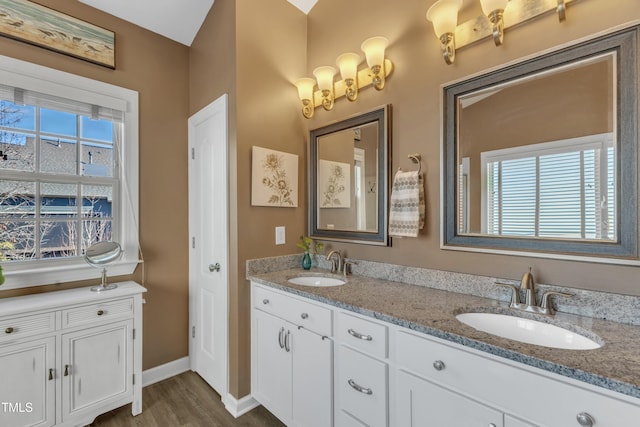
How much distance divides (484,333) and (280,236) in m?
1.49

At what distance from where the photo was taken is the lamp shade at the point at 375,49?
5.67 ft

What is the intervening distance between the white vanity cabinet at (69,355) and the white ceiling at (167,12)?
78.1 inches

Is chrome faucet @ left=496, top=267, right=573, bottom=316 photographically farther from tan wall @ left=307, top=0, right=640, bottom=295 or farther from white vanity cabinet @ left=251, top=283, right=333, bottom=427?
white vanity cabinet @ left=251, top=283, right=333, bottom=427

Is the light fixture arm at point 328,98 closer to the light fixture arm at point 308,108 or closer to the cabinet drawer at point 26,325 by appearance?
the light fixture arm at point 308,108

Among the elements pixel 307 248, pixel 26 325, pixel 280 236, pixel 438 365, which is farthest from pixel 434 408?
pixel 26 325

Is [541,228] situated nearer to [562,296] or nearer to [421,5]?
[562,296]

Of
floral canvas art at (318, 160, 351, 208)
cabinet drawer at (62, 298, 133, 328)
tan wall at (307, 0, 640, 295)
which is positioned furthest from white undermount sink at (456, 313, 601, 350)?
cabinet drawer at (62, 298, 133, 328)

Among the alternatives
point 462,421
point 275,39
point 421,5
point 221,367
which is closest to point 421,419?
point 462,421

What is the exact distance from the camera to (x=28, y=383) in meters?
1.60

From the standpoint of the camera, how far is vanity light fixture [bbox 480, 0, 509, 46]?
51.4 inches

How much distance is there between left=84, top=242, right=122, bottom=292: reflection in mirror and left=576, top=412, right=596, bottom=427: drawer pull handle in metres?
2.42

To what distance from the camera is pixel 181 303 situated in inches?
98.4

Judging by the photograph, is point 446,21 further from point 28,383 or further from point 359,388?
point 28,383

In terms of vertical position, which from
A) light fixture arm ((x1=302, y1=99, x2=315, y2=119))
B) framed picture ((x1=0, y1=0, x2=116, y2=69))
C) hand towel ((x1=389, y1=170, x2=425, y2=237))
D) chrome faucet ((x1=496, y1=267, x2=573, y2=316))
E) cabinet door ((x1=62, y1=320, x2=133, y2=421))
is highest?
framed picture ((x1=0, y1=0, x2=116, y2=69))
